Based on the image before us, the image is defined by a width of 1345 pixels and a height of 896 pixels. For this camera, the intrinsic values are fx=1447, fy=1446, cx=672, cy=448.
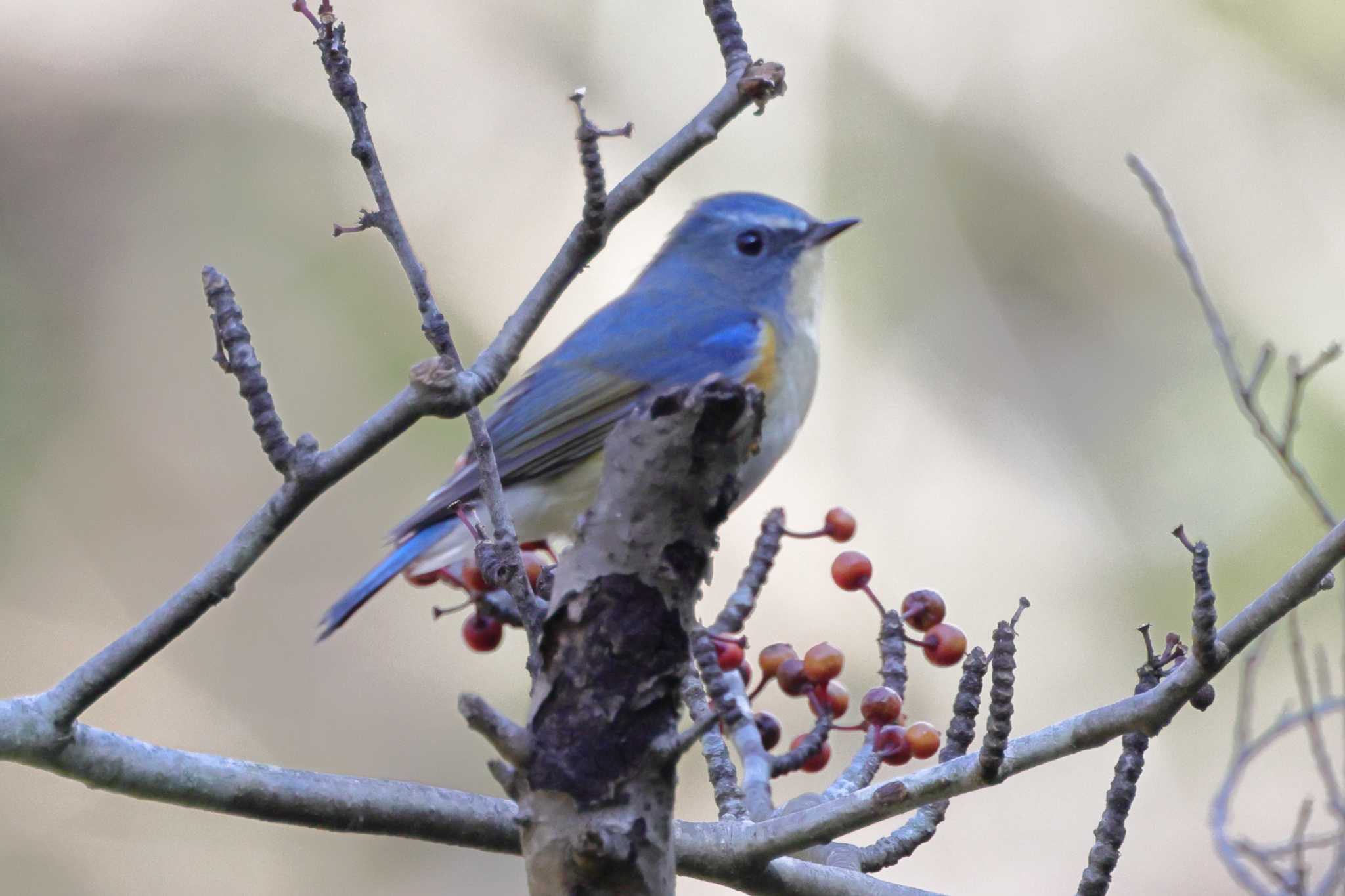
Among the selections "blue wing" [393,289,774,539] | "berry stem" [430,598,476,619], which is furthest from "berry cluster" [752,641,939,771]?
"blue wing" [393,289,774,539]

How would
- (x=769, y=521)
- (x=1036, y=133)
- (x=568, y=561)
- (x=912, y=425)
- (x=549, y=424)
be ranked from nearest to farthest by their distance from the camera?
(x=568, y=561), (x=769, y=521), (x=549, y=424), (x=912, y=425), (x=1036, y=133)

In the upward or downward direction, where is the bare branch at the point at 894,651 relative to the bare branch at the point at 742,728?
upward

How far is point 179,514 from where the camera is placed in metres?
5.12

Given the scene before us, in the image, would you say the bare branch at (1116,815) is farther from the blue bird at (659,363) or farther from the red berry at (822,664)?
the blue bird at (659,363)

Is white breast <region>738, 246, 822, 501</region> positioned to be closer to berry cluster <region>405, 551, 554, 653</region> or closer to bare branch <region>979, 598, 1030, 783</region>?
berry cluster <region>405, 551, 554, 653</region>

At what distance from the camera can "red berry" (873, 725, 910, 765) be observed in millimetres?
2088

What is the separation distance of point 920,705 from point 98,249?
3359 mm

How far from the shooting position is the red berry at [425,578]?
2.36 metres

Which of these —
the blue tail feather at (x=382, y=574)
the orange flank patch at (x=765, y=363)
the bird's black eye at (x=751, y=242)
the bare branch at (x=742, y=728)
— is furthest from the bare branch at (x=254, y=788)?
the bird's black eye at (x=751, y=242)

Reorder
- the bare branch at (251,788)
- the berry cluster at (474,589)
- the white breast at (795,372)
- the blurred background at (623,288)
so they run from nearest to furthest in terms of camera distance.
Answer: the bare branch at (251,788) < the berry cluster at (474,589) < the white breast at (795,372) < the blurred background at (623,288)

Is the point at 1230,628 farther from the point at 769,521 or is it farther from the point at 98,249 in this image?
the point at 98,249

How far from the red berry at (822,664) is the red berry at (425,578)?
613 millimetres

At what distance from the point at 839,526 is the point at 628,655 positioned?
124cm

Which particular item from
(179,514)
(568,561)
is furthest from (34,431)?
(568,561)
